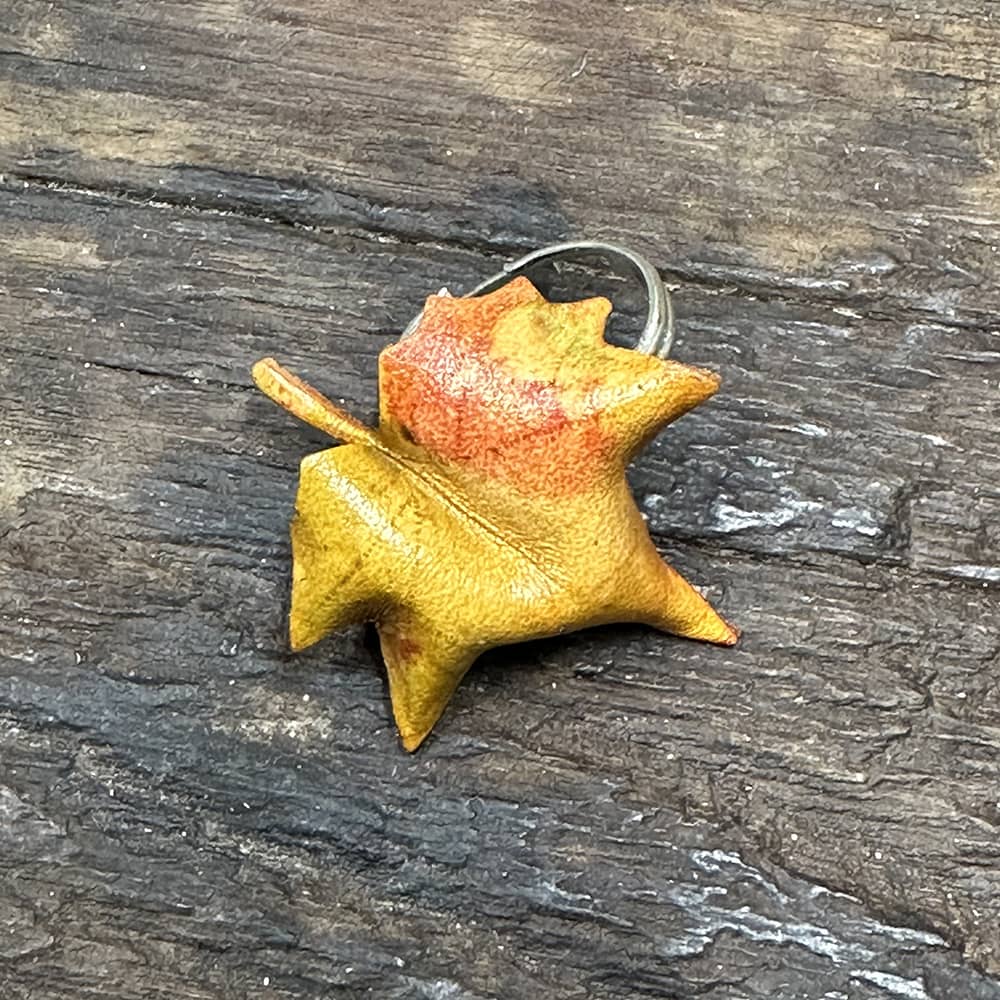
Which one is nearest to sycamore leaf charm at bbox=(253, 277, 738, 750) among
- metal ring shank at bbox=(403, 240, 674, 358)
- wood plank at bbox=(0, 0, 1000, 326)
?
metal ring shank at bbox=(403, 240, 674, 358)

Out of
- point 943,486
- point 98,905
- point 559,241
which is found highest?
point 559,241

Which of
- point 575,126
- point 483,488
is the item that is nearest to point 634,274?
point 575,126

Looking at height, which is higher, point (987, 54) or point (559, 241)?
point (987, 54)

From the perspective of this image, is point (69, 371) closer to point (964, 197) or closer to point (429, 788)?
point (429, 788)

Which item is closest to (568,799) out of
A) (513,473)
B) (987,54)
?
(513,473)

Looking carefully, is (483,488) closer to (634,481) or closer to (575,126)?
(634,481)

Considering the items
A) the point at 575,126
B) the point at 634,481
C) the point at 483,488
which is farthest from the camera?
the point at 575,126

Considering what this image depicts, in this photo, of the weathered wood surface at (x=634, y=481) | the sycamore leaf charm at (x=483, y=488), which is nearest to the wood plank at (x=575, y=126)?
the weathered wood surface at (x=634, y=481)
